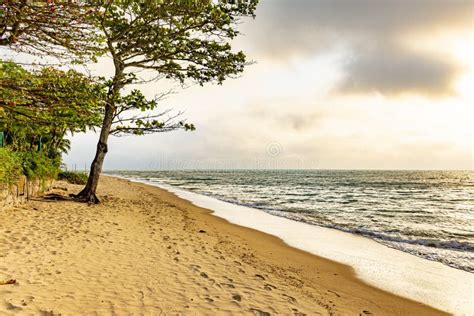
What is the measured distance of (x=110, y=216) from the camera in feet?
44.5

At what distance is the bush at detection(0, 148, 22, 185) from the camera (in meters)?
11.9

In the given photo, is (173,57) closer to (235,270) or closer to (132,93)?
(132,93)

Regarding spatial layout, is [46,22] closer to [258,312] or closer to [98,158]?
[258,312]

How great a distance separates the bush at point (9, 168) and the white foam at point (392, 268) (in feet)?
34.7

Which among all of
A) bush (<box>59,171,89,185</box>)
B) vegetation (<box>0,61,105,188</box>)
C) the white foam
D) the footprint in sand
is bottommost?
the white foam

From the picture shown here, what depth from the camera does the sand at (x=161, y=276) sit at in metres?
5.33

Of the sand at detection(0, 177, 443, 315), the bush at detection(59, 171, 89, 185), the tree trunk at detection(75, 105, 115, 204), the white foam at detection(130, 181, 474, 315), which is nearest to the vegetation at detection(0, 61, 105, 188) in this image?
the tree trunk at detection(75, 105, 115, 204)

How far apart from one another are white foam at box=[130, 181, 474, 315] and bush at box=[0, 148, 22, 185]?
10590 millimetres

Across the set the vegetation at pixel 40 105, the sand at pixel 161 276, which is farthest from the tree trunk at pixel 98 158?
the sand at pixel 161 276

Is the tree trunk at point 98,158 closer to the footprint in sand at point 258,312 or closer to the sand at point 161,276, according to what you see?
the sand at point 161,276

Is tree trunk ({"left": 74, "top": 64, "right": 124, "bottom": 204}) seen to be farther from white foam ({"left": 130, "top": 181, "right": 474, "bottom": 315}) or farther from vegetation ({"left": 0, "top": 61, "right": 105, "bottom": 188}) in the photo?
white foam ({"left": 130, "top": 181, "right": 474, "bottom": 315})

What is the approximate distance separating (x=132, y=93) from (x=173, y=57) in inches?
116

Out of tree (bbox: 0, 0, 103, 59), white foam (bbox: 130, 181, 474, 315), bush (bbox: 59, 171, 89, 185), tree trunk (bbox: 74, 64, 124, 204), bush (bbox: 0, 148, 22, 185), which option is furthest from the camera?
bush (bbox: 59, 171, 89, 185)

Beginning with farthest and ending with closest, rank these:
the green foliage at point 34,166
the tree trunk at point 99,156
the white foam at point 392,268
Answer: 1. the tree trunk at point 99,156
2. the green foliage at point 34,166
3. the white foam at point 392,268
